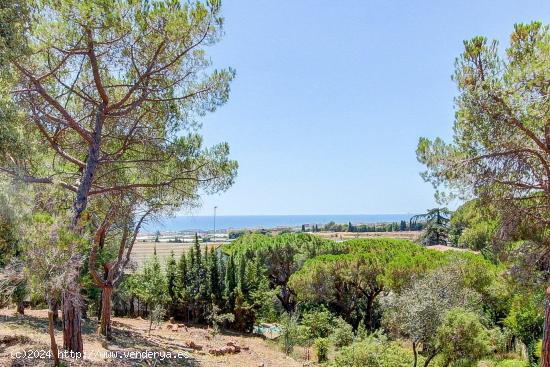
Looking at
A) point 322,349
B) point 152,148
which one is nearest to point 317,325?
point 322,349

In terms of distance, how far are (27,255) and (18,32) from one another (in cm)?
266

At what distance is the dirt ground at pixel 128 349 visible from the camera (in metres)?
5.76

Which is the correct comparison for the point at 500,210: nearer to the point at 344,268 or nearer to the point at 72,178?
the point at 72,178

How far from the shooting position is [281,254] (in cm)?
2125

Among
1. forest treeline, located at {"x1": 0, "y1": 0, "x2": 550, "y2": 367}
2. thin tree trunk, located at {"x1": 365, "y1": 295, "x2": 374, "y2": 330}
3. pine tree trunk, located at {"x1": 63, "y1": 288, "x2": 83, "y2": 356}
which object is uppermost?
forest treeline, located at {"x1": 0, "y1": 0, "x2": 550, "y2": 367}

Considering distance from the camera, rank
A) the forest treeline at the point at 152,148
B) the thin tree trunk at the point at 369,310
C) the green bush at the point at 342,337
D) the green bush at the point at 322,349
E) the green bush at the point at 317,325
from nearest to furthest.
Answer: the forest treeline at the point at 152,148, the green bush at the point at 322,349, the green bush at the point at 342,337, the green bush at the point at 317,325, the thin tree trunk at the point at 369,310

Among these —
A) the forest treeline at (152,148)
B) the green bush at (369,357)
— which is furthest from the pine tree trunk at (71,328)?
the green bush at (369,357)

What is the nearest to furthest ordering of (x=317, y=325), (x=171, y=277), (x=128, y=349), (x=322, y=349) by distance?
(x=128, y=349), (x=322, y=349), (x=317, y=325), (x=171, y=277)

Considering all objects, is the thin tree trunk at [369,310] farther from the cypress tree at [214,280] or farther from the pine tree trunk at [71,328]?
the pine tree trunk at [71,328]

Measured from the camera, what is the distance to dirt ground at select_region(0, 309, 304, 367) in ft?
18.9

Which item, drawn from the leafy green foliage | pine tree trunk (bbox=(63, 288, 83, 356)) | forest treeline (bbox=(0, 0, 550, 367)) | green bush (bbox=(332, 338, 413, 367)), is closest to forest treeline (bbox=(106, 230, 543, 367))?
the leafy green foliage

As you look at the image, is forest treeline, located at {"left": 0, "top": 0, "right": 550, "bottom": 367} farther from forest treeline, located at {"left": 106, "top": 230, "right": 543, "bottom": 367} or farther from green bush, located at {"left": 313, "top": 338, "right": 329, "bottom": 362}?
forest treeline, located at {"left": 106, "top": 230, "right": 543, "bottom": 367}

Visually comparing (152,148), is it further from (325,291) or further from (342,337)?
(325,291)

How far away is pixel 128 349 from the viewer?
841 cm
